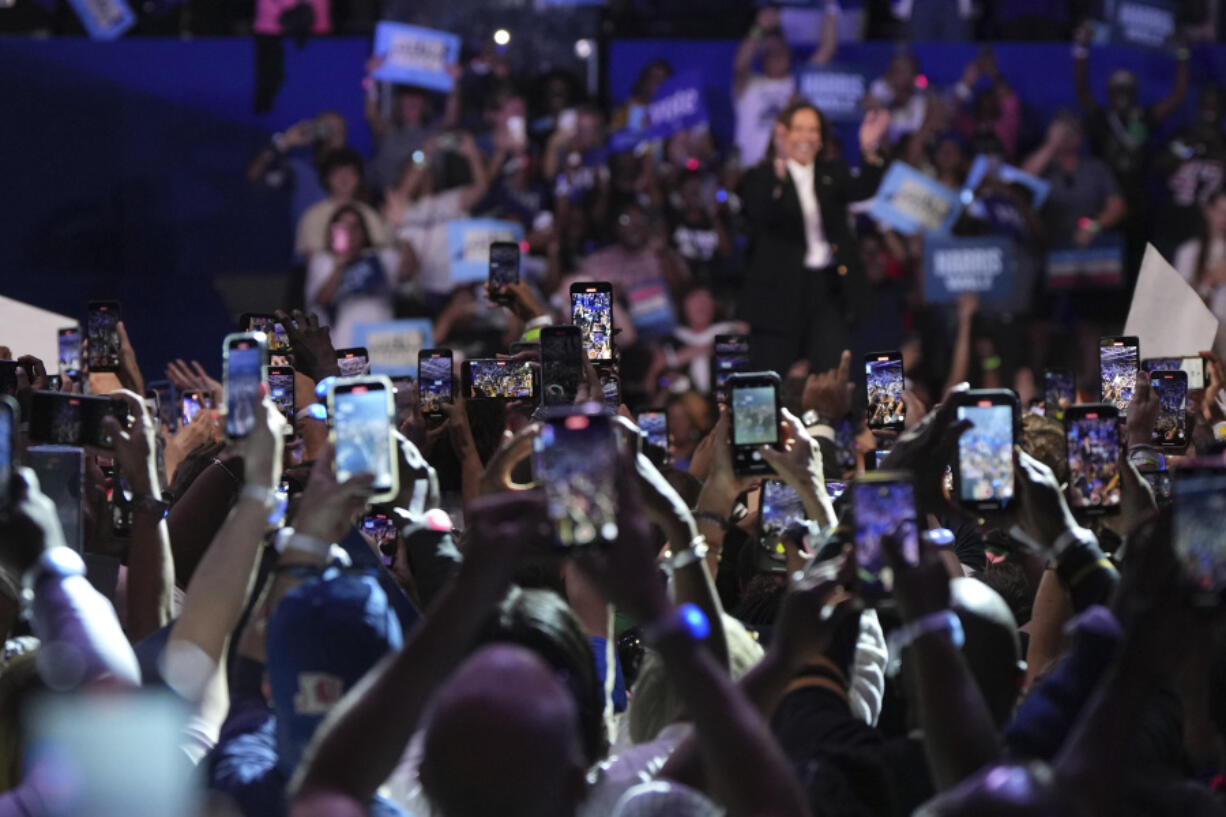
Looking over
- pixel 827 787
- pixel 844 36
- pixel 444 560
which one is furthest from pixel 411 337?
pixel 827 787

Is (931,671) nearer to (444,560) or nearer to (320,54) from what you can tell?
(444,560)

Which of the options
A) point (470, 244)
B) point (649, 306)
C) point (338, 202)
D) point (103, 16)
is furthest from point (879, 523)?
point (103, 16)

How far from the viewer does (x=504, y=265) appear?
519 cm

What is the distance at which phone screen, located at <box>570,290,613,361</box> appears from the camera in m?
4.48

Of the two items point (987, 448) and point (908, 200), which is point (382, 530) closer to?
point (987, 448)

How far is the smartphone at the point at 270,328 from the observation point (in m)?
4.52

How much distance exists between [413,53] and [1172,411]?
22.9 feet

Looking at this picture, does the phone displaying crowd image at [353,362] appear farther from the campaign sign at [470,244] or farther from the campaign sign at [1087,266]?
the campaign sign at [1087,266]

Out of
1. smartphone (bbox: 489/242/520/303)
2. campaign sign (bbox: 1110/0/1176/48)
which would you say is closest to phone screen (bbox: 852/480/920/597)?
smartphone (bbox: 489/242/520/303)

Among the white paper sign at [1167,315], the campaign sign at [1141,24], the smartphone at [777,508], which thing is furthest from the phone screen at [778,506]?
the campaign sign at [1141,24]

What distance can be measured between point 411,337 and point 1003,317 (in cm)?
399

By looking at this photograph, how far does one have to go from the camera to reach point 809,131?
9117mm

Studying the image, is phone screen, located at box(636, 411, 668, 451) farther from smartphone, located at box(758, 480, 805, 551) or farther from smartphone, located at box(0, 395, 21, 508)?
smartphone, located at box(0, 395, 21, 508)

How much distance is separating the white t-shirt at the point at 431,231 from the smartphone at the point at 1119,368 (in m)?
6.03
